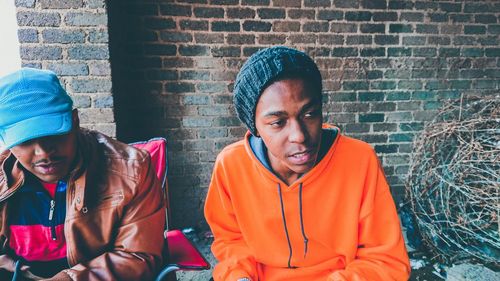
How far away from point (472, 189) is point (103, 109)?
2.81 m

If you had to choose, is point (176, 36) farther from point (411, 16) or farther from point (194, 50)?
point (411, 16)

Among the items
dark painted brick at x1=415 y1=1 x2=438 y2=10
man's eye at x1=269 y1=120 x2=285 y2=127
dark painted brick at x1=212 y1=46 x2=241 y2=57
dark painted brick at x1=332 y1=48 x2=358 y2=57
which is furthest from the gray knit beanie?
dark painted brick at x1=415 y1=1 x2=438 y2=10

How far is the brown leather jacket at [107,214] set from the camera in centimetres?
143

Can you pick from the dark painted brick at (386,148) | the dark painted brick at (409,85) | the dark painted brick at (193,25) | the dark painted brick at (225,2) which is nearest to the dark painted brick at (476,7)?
the dark painted brick at (409,85)

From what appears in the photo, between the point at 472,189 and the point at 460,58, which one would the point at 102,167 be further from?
the point at 460,58

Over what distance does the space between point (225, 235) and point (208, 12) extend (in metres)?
2.05

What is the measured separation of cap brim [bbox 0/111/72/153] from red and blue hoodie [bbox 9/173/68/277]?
10.1 inches

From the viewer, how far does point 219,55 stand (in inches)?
114

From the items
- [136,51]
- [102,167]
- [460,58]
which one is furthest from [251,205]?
[460,58]

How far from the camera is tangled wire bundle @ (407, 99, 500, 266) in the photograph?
7.14 ft

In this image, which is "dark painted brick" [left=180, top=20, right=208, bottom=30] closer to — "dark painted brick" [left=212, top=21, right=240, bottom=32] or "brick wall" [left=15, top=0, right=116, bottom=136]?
"dark painted brick" [left=212, top=21, right=240, bottom=32]

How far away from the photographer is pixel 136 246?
1479 mm

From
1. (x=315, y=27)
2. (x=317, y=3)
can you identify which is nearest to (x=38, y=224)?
(x=315, y=27)

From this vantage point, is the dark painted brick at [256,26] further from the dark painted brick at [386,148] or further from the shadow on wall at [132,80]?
the dark painted brick at [386,148]
